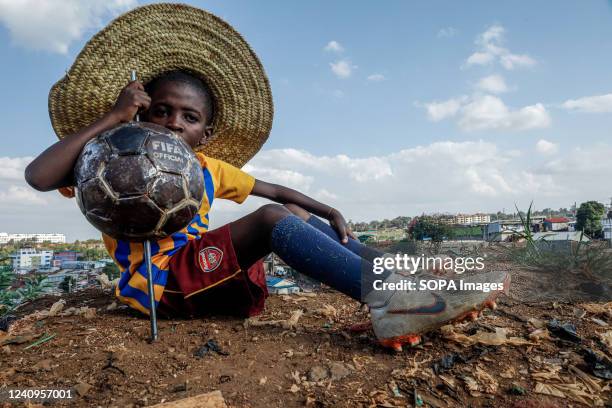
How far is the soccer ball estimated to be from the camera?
5.89 feet

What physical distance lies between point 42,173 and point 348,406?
1.75m

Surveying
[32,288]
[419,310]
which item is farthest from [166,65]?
[32,288]

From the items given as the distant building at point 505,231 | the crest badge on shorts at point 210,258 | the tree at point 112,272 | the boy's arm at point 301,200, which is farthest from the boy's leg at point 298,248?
the distant building at point 505,231

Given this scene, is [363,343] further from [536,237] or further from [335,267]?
[536,237]

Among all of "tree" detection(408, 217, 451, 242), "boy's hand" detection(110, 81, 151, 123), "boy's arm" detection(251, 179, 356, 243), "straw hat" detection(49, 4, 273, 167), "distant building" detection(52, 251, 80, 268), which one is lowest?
"distant building" detection(52, 251, 80, 268)

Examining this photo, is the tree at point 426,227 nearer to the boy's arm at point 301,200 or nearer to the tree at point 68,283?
the tree at point 68,283

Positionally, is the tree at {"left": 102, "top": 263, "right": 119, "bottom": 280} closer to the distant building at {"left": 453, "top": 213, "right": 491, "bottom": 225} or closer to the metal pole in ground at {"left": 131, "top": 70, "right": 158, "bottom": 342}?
the metal pole in ground at {"left": 131, "top": 70, "right": 158, "bottom": 342}

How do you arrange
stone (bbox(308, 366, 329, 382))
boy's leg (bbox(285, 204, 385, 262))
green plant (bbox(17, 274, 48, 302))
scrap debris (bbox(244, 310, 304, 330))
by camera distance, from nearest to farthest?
1. stone (bbox(308, 366, 329, 382))
2. scrap debris (bbox(244, 310, 304, 330))
3. boy's leg (bbox(285, 204, 385, 262))
4. green plant (bbox(17, 274, 48, 302))

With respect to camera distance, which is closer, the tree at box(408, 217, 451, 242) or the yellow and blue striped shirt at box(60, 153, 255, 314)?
the yellow and blue striped shirt at box(60, 153, 255, 314)

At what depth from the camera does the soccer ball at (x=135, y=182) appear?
1794 millimetres

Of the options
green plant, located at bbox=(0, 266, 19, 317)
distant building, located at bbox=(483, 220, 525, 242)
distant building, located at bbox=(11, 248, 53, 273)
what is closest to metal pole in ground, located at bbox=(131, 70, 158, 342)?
green plant, located at bbox=(0, 266, 19, 317)

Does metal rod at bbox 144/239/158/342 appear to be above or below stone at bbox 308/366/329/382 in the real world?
above

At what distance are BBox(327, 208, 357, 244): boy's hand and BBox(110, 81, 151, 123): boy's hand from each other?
1.34m

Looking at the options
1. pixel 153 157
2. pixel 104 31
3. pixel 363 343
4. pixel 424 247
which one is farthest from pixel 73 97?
pixel 424 247
